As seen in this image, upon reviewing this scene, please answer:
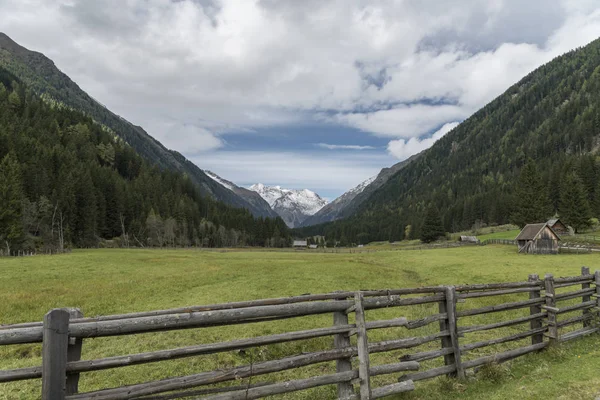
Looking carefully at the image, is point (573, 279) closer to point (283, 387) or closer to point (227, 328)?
point (283, 387)

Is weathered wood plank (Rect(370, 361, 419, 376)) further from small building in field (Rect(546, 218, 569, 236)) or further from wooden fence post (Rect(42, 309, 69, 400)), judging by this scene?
small building in field (Rect(546, 218, 569, 236))

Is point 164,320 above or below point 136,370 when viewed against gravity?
above

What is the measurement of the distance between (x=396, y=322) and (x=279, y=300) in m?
3.26

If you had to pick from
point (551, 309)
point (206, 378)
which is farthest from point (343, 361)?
point (551, 309)

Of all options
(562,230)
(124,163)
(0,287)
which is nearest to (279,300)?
(0,287)

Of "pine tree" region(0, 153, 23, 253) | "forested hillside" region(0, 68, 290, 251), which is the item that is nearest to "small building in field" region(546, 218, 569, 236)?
"forested hillside" region(0, 68, 290, 251)

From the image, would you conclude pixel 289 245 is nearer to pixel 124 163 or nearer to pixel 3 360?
pixel 124 163

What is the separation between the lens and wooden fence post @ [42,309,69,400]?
5027mm

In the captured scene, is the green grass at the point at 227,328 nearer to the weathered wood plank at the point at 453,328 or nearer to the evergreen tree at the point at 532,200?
the weathered wood plank at the point at 453,328

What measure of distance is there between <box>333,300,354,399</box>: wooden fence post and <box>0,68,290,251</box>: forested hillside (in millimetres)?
78866

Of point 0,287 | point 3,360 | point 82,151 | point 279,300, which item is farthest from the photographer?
point 82,151

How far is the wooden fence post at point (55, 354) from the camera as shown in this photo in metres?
5.03

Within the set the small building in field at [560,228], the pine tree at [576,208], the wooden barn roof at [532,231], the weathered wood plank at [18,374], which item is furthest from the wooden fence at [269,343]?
the pine tree at [576,208]

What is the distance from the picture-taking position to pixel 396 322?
8.54 metres
